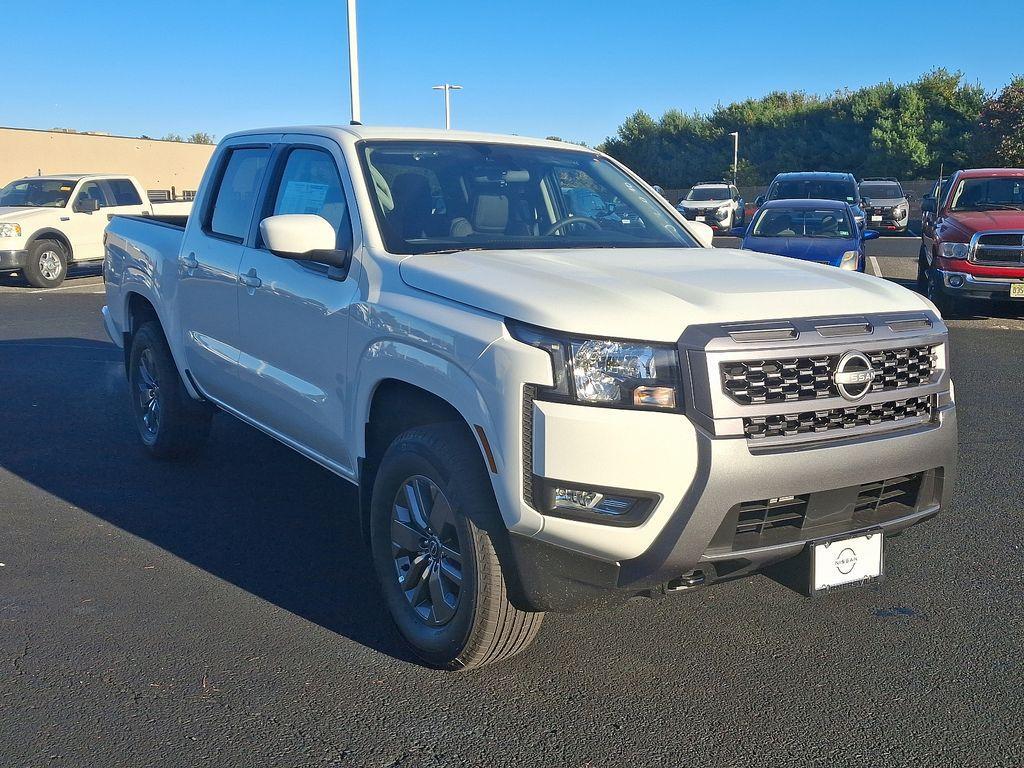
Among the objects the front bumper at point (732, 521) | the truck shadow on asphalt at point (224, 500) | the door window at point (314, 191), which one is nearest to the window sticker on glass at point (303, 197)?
the door window at point (314, 191)

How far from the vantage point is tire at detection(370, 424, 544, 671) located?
3.24 meters

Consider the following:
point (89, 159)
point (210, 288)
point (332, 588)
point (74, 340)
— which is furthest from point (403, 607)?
point (89, 159)

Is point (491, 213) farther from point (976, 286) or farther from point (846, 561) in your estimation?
point (976, 286)

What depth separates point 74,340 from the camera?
11.2 m

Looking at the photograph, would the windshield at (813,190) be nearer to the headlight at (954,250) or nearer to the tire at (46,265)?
the headlight at (954,250)

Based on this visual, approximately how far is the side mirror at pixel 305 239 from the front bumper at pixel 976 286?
32.3 feet

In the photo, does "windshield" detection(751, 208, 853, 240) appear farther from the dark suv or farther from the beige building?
the beige building

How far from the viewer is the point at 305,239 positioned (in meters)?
3.90

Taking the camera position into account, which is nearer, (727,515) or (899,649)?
(727,515)

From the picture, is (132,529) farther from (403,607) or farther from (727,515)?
(727,515)

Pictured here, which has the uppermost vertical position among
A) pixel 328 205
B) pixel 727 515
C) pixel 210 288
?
pixel 328 205

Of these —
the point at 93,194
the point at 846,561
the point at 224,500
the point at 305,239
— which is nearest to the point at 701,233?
the point at 305,239

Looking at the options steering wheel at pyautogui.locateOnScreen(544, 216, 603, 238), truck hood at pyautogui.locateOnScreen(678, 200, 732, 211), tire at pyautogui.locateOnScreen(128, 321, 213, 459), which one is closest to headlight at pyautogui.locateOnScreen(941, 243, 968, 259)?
steering wheel at pyautogui.locateOnScreen(544, 216, 603, 238)

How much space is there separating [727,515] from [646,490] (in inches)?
10.1
